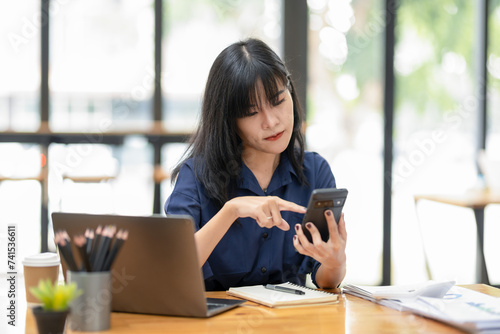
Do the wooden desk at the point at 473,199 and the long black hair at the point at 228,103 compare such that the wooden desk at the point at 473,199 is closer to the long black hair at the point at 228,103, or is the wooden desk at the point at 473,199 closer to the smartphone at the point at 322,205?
the long black hair at the point at 228,103

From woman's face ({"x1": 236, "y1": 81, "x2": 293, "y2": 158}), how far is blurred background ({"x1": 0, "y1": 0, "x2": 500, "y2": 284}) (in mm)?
2351

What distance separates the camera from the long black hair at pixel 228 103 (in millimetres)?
1647

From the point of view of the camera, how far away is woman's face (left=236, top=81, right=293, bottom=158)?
164cm

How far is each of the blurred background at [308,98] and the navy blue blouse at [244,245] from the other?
227cm

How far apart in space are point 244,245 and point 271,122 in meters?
0.36

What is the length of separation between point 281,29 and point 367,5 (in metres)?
0.60

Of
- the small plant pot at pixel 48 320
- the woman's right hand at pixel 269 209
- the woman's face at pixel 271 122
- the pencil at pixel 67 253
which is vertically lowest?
the small plant pot at pixel 48 320

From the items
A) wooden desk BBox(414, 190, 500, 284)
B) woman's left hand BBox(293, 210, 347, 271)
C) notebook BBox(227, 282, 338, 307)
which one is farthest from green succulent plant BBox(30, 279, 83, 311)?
wooden desk BBox(414, 190, 500, 284)

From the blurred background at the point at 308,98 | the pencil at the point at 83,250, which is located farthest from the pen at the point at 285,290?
the blurred background at the point at 308,98

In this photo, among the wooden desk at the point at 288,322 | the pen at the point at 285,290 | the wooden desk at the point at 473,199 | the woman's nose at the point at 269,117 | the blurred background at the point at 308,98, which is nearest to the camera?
the wooden desk at the point at 288,322

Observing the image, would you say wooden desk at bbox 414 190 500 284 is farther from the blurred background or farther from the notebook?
the notebook

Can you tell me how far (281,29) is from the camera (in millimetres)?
4105

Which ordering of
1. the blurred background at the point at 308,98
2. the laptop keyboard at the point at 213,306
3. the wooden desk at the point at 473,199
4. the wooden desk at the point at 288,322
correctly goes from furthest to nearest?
1. the blurred background at the point at 308,98
2. the wooden desk at the point at 473,199
3. the laptop keyboard at the point at 213,306
4. the wooden desk at the point at 288,322

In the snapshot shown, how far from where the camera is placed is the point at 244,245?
172cm
